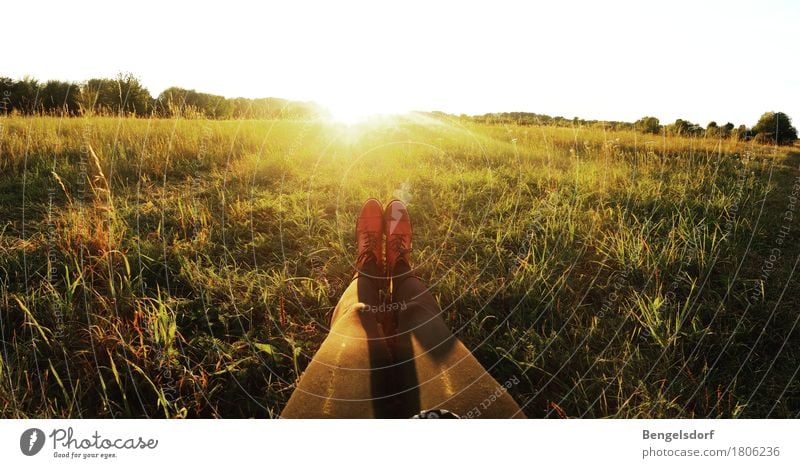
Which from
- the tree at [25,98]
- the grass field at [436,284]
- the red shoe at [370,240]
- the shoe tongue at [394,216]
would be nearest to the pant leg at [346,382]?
the grass field at [436,284]

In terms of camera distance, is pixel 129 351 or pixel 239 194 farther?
pixel 239 194

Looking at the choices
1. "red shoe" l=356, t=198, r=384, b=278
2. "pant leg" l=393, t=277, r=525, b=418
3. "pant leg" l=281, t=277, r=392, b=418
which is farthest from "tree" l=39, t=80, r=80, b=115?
"pant leg" l=393, t=277, r=525, b=418

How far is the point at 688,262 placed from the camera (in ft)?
8.14

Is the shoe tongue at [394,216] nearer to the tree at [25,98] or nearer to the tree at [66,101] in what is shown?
the tree at [66,101]

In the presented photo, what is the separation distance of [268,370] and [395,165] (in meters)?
3.49

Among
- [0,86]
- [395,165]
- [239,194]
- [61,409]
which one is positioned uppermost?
[0,86]

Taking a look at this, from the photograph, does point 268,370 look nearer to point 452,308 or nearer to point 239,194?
point 452,308

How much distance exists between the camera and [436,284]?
2582 millimetres

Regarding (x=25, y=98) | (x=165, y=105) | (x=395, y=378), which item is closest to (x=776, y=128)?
(x=395, y=378)

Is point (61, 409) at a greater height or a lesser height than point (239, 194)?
lesser

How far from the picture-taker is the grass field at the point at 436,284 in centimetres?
180

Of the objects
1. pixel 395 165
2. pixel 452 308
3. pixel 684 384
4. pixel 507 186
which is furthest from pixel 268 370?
pixel 395 165
